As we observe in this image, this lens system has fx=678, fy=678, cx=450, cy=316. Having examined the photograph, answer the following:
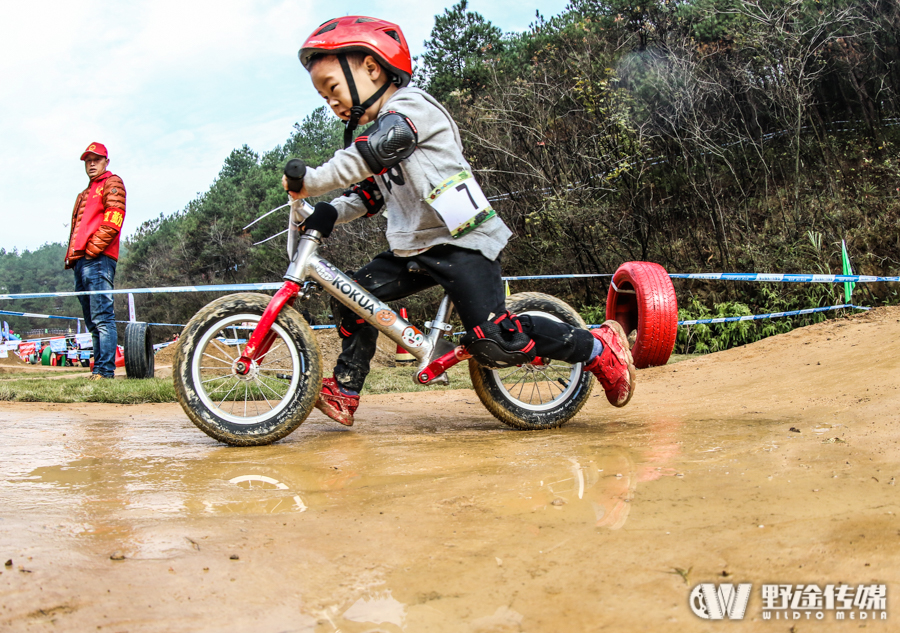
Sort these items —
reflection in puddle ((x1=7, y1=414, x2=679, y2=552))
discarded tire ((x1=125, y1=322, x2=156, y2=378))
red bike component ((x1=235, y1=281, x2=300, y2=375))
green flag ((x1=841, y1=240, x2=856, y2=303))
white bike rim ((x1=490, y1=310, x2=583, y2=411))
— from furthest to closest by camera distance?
1. green flag ((x1=841, y1=240, x2=856, y2=303))
2. discarded tire ((x1=125, y1=322, x2=156, y2=378))
3. white bike rim ((x1=490, y1=310, x2=583, y2=411))
4. red bike component ((x1=235, y1=281, x2=300, y2=375))
5. reflection in puddle ((x1=7, y1=414, x2=679, y2=552))

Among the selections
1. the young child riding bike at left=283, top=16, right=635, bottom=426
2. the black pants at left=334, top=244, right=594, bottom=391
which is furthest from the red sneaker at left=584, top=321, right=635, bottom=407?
the black pants at left=334, top=244, right=594, bottom=391

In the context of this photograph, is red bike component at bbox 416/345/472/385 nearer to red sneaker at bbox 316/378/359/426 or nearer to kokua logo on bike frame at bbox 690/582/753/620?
red sneaker at bbox 316/378/359/426

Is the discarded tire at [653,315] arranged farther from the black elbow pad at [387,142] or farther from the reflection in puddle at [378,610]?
the reflection in puddle at [378,610]

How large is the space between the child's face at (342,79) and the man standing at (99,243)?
4.53 metres

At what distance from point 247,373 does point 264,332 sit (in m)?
0.22

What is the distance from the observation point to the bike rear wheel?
12.2 feet

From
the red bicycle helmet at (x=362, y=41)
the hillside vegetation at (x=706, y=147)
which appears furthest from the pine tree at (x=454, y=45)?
the red bicycle helmet at (x=362, y=41)

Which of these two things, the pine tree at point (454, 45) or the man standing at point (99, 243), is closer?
the man standing at point (99, 243)

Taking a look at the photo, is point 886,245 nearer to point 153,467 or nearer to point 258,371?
point 258,371

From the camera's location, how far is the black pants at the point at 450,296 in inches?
133

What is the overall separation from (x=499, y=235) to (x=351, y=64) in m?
1.13

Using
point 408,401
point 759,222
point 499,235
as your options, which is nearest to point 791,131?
point 759,222

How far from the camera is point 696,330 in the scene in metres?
9.75

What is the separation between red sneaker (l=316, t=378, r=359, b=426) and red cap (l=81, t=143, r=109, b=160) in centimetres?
502
